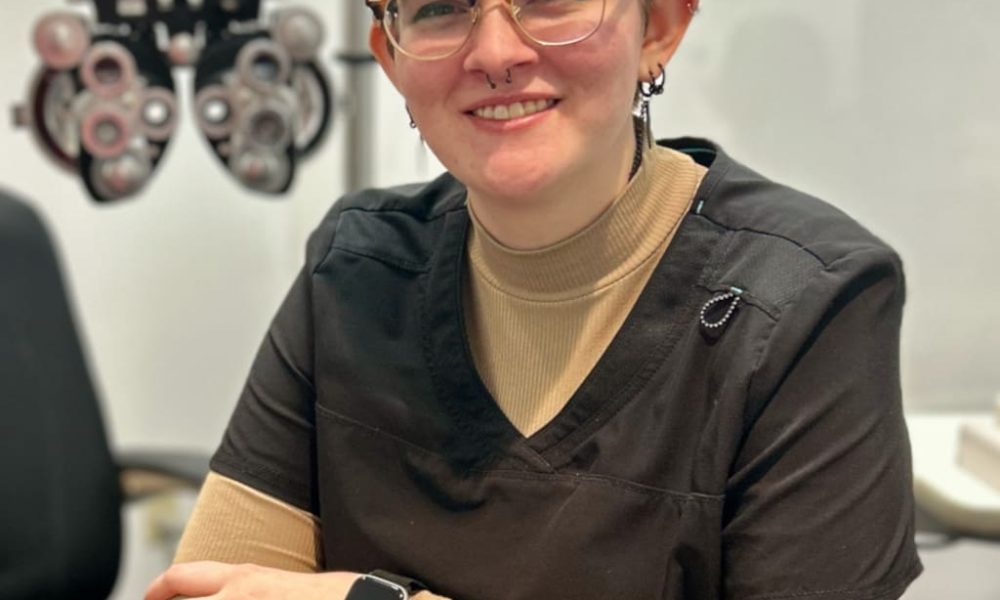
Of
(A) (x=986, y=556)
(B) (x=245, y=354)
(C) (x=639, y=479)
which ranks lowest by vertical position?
(A) (x=986, y=556)

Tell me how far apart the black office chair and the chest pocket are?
0.50 metres

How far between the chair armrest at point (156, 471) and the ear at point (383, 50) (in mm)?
705

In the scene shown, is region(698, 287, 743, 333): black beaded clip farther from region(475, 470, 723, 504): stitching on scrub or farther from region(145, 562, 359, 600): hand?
region(145, 562, 359, 600): hand

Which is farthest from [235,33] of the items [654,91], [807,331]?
[807,331]

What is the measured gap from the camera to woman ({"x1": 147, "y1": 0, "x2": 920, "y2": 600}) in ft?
2.85

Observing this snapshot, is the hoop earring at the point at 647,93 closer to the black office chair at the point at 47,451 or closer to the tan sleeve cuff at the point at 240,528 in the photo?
the tan sleeve cuff at the point at 240,528

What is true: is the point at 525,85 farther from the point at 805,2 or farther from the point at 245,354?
the point at 245,354

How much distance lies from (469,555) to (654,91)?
1.53 ft

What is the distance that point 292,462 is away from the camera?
1.11 m

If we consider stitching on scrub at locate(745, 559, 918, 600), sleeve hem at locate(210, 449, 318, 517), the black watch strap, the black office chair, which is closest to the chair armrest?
the black office chair

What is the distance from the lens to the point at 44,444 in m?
1.50

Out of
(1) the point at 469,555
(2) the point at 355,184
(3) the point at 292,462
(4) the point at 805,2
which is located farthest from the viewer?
(2) the point at 355,184

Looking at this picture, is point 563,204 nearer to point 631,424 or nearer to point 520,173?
point 520,173

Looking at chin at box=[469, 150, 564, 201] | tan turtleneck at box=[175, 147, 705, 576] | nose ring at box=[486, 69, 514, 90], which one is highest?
nose ring at box=[486, 69, 514, 90]
